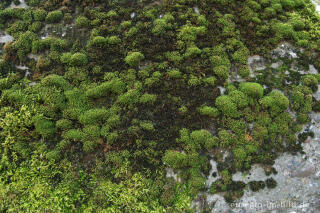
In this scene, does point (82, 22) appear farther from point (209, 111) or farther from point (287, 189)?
point (287, 189)

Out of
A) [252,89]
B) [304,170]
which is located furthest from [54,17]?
[304,170]

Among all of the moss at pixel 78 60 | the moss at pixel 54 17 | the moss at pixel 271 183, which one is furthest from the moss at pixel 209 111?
the moss at pixel 54 17

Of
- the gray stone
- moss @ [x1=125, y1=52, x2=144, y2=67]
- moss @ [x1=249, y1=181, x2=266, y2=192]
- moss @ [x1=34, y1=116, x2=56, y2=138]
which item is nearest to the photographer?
moss @ [x1=249, y1=181, x2=266, y2=192]

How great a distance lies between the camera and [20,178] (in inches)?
325

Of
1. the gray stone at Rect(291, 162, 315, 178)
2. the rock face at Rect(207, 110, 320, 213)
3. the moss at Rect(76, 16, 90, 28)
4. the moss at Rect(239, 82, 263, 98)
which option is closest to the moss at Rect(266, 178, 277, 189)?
the rock face at Rect(207, 110, 320, 213)

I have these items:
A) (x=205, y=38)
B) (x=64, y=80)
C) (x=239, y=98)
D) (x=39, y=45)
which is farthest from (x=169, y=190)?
(x=39, y=45)

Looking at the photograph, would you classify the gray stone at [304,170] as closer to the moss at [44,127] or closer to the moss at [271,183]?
the moss at [271,183]

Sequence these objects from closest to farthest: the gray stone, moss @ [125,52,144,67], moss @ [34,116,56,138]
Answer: the gray stone
moss @ [34,116,56,138]
moss @ [125,52,144,67]

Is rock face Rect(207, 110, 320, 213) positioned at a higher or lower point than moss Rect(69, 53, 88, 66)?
lower

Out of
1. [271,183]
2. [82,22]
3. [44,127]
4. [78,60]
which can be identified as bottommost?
[271,183]

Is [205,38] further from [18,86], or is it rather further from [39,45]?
[18,86]

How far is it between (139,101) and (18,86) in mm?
4856

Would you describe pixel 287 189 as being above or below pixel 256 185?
below

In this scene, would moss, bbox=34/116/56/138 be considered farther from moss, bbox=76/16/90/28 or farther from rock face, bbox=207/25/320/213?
rock face, bbox=207/25/320/213
